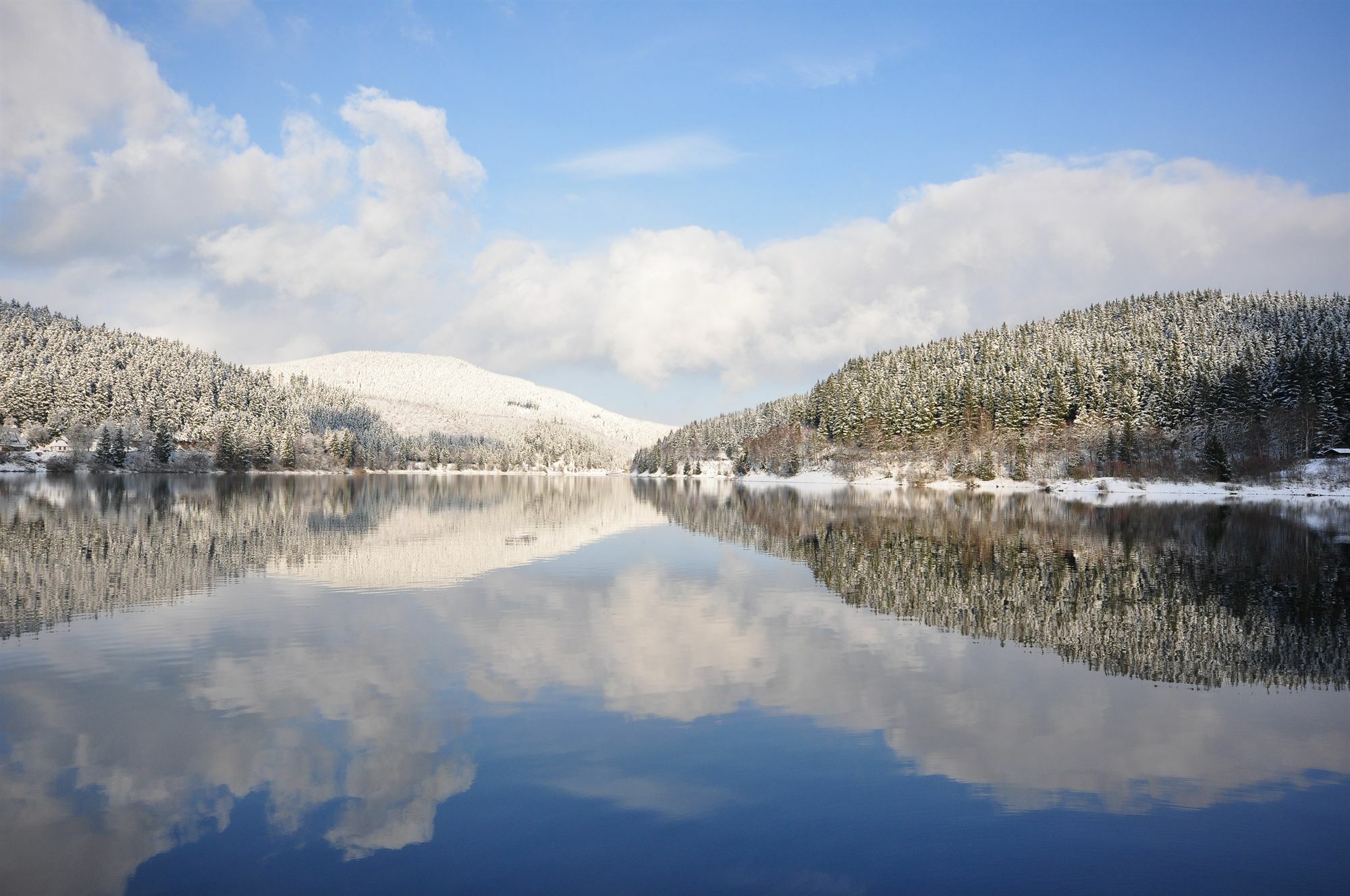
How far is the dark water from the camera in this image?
26.0ft

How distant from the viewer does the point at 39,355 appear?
18625cm

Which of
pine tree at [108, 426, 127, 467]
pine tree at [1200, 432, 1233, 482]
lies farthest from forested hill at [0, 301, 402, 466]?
pine tree at [1200, 432, 1233, 482]

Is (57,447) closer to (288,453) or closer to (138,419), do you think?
(138,419)

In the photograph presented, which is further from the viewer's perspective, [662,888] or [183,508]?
[183,508]

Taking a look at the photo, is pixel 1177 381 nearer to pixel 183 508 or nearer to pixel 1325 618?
pixel 1325 618

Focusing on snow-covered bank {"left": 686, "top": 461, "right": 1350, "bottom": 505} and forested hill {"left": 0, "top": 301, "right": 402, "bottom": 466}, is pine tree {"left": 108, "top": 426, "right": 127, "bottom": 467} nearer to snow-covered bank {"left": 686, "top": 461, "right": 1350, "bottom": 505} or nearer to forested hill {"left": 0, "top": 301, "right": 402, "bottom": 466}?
forested hill {"left": 0, "top": 301, "right": 402, "bottom": 466}

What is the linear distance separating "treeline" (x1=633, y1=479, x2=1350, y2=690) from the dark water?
0.20m

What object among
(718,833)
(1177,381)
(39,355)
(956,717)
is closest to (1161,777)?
(956,717)

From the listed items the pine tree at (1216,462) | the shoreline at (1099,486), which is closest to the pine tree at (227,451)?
the shoreline at (1099,486)

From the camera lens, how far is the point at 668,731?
11.5 metres

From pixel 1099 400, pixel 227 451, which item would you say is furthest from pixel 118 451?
pixel 1099 400

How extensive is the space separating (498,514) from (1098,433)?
284ft

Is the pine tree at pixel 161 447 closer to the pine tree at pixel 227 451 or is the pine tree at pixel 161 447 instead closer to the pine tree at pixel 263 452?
the pine tree at pixel 227 451

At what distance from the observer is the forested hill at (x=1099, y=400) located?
97.0 meters
